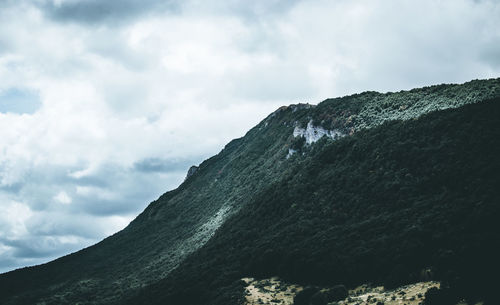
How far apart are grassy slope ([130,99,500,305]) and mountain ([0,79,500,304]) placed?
0.20 metres

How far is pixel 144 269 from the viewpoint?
10906cm

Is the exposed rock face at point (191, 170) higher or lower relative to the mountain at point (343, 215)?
higher

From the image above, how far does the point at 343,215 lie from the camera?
6956 cm

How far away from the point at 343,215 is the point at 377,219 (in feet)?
26.3

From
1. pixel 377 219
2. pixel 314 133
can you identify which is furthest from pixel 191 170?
pixel 377 219

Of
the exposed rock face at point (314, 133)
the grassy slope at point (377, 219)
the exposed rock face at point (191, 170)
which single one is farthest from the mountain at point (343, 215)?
the exposed rock face at point (191, 170)

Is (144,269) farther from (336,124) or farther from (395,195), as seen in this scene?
(395,195)

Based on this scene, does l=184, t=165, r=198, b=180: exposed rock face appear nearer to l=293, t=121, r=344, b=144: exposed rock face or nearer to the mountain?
the mountain

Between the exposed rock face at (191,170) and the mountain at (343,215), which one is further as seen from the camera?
the exposed rock face at (191,170)

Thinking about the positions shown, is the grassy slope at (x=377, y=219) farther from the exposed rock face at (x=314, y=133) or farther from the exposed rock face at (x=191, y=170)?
the exposed rock face at (x=191, y=170)

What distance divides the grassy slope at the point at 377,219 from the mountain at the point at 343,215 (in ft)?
0.67

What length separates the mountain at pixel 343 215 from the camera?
5050 centimetres

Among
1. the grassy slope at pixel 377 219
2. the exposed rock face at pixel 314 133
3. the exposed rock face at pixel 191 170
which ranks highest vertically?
the exposed rock face at pixel 191 170

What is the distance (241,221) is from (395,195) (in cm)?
3676
